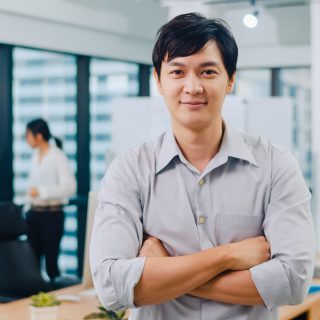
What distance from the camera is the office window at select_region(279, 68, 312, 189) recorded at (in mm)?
8625

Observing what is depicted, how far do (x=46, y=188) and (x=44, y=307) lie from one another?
3786 millimetres

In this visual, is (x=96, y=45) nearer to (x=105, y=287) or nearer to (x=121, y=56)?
(x=121, y=56)

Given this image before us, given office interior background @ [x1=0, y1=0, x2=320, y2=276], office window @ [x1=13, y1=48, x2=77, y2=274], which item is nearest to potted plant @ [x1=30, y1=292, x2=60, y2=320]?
office interior background @ [x1=0, y1=0, x2=320, y2=276]

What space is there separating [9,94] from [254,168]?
5.15 meters

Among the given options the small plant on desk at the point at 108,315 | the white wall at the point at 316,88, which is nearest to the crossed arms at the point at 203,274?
the small plant on desk at the point at 108,315

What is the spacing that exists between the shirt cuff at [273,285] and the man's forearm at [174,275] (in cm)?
10

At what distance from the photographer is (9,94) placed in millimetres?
6590

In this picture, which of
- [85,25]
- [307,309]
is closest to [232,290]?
[307,309]

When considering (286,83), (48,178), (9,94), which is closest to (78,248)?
(48,178)

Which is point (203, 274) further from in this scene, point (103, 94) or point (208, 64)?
point (103, 94)

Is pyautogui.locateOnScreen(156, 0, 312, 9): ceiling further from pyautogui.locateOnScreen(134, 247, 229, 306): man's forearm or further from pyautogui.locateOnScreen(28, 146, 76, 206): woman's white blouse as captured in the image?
pyautogui.locateOnScreen(134, 247, 229, 306): man's forearm

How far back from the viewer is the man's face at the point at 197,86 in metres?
1.65

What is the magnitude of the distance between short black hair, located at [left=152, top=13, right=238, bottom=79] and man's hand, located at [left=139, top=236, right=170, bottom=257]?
0.43m

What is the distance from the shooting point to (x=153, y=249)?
170cm
